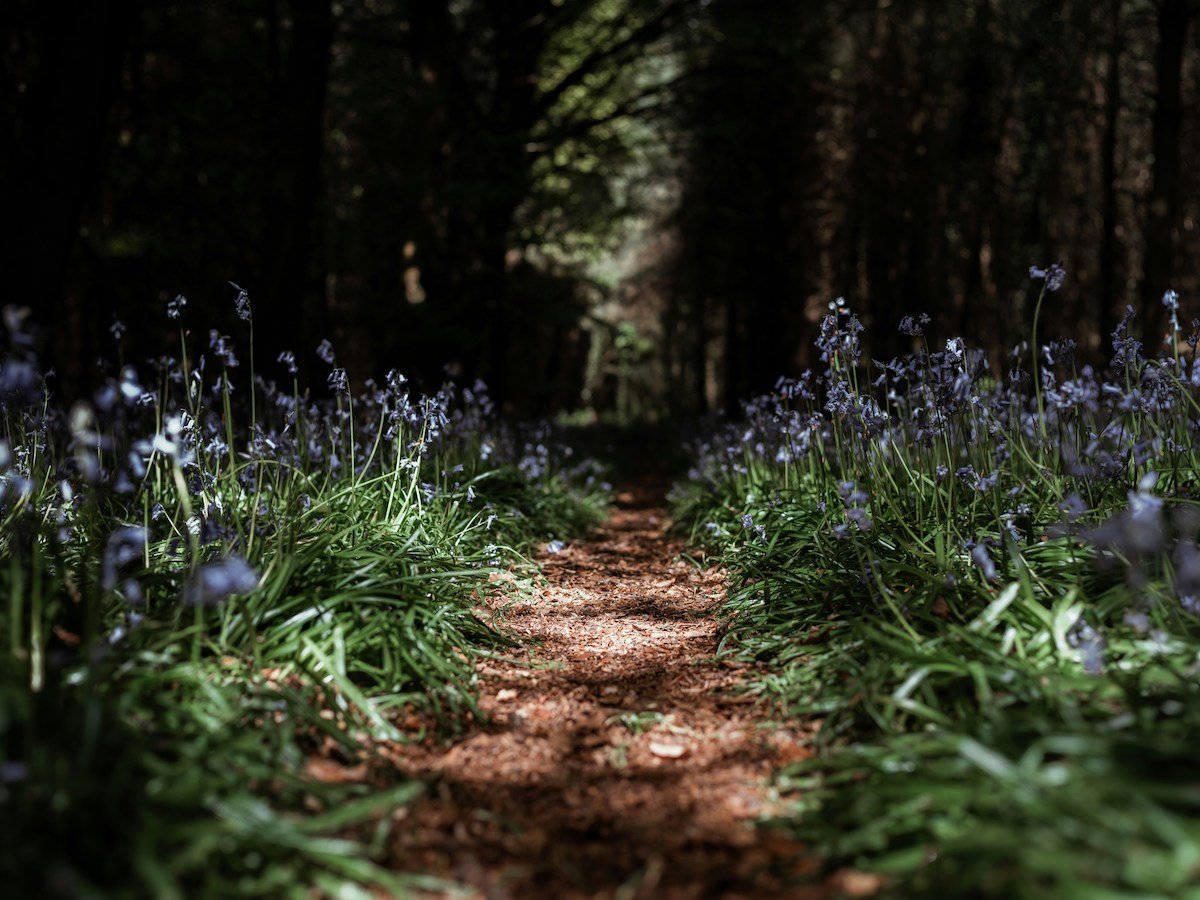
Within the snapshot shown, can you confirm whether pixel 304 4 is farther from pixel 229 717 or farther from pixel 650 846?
pixel 650 846

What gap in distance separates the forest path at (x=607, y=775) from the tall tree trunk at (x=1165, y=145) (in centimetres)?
866

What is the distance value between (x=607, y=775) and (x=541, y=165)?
12.1 m

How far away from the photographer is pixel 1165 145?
29.9 ft

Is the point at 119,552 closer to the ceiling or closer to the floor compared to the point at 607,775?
closer to the ceiling

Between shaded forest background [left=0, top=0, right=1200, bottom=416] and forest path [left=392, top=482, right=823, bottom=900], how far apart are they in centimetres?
216

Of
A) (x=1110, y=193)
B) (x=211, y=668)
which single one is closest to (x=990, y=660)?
(x=211, y=668)

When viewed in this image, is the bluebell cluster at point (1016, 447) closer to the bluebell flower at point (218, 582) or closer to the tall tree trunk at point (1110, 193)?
the bluebell flower at point (218, 582)

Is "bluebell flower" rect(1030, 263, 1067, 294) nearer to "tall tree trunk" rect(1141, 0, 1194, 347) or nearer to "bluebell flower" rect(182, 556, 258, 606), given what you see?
"bluebell flower" rect(182, 556, 258, 606)

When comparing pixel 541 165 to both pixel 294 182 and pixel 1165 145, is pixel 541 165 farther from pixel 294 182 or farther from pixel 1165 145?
pixel 1165 145

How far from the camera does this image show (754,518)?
15.3 ft

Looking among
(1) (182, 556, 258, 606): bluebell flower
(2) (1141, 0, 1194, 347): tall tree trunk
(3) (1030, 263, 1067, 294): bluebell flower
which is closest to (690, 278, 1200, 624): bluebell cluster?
(3) (1030, 263, 1067, 294): bluebell flower

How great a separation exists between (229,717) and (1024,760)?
1908mm

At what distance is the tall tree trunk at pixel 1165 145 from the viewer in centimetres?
898

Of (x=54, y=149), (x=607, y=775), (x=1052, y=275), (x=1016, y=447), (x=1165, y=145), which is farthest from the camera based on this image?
(x=1165, y=145)
